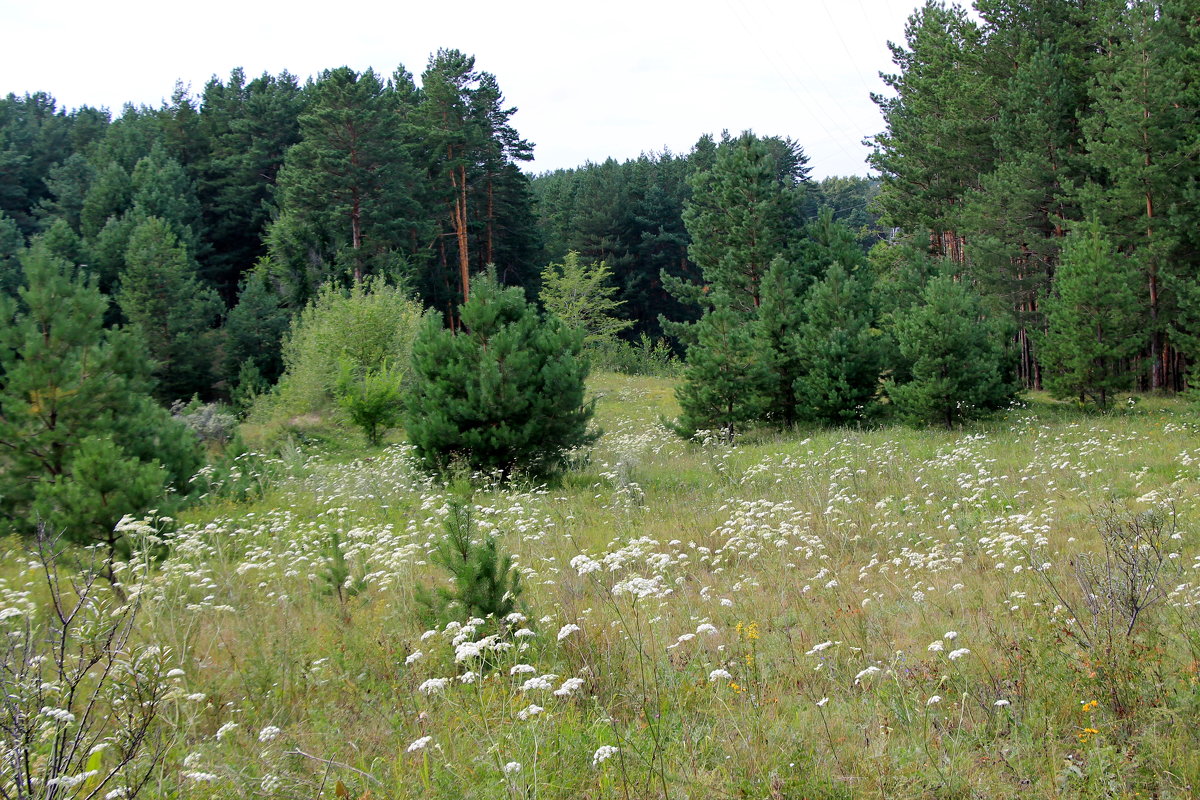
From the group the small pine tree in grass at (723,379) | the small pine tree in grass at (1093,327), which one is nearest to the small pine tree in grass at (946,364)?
the small pine tree in grass at (1093,327)

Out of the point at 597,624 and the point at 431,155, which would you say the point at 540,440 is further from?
the point at 431,155

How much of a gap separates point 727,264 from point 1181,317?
47.2 feet

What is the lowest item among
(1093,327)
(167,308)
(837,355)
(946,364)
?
(946,364)

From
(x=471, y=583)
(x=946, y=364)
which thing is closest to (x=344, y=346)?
(x=946, y=364)

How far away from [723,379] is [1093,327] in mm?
8680

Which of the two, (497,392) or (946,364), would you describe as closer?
(497,392)

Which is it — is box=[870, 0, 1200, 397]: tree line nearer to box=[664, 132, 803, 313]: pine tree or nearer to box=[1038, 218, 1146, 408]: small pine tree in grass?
box=[1038, 218, 1146, 408]: small pine tree in grass

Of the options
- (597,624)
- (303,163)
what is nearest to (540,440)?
(597,624)

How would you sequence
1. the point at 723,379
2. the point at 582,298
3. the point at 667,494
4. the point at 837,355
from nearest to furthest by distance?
the point at 667,494 → the point at 723,379 → the point at 837,355 → the point at 582,298

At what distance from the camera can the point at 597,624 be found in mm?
5219

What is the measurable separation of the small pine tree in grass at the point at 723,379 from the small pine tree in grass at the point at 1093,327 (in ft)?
23.0

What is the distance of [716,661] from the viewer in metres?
4.68

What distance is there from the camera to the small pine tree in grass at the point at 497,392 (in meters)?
12.5

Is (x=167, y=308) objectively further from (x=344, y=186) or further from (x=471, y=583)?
(x=471, y=583)
